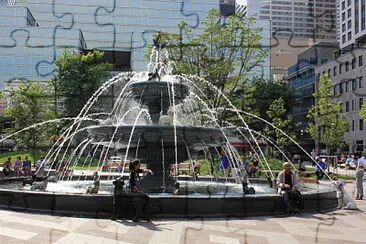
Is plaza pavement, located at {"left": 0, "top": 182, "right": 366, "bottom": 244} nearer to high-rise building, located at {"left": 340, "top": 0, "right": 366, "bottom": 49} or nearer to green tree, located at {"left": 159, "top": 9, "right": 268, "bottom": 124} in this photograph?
green tree, located at {"left": 159, "top": 9, "right": 268, "bottom": 124}

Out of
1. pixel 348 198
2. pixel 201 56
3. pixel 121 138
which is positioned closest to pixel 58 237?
pixel 121 138

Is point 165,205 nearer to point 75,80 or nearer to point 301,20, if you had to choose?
point 301,20

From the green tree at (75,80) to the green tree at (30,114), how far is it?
3.89m

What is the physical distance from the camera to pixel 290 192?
11102mm

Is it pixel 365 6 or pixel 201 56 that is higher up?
pixel 365 6

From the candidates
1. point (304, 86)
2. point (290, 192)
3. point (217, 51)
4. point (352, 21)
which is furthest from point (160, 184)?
point (304, 86)

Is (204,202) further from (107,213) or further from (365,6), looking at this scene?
(365,6)

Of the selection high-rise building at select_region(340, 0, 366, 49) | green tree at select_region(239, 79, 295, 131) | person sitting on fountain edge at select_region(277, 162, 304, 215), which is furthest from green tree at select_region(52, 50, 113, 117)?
high-rise building at select_region(340, 0, 366, 49)

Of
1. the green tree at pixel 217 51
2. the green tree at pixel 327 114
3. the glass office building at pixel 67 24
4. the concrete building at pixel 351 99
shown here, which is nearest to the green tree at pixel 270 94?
the concrete building at pixel 351 99

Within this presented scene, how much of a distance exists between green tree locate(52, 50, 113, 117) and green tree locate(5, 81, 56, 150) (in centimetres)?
389

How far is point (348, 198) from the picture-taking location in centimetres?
1268

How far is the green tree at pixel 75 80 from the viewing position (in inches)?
1994

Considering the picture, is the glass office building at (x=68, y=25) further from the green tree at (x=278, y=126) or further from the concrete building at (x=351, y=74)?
the concrete building at (x=351, y=74)

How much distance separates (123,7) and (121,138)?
182 feet
